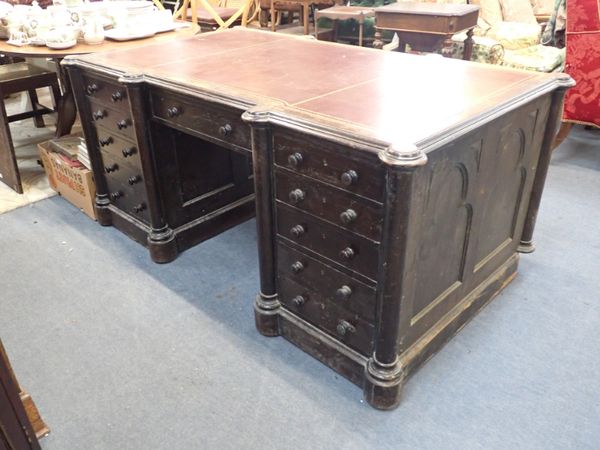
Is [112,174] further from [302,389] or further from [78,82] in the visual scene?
[302,389]

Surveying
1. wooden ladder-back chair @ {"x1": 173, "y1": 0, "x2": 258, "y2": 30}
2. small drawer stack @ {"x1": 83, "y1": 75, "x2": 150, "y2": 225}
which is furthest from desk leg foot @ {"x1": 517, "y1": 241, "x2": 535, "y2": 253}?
wooden ladder-back chair @ {"x1": 173, "y1": 0, "x2": 258, "y2": 30}

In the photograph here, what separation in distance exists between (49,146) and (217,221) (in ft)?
3.32

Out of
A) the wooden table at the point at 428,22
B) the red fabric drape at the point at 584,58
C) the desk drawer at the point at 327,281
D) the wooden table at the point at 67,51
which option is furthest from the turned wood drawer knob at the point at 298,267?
the wooden table at the point at 428,22

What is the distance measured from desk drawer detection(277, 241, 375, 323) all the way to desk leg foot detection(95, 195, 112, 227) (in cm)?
111

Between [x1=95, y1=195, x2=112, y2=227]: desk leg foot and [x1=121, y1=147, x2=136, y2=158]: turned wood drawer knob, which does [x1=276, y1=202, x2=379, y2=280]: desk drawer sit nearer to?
[x1=121, y1=147, x2=136, y2=158]: turned wood drawer knob

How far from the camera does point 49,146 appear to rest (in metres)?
2.57

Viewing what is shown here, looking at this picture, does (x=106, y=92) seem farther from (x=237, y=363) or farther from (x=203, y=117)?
(x=237, y=363)

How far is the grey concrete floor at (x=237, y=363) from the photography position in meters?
1.37

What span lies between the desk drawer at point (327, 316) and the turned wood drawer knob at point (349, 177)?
0.40m

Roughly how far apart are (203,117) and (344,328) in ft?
2.56

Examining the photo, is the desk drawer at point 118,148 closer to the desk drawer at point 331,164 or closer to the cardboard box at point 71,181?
the cardboard box at point 71,181

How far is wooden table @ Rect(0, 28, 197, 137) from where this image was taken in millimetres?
2223

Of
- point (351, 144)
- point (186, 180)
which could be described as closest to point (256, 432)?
point (351, 144)

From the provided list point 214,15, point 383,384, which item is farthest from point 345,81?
point 214,15
